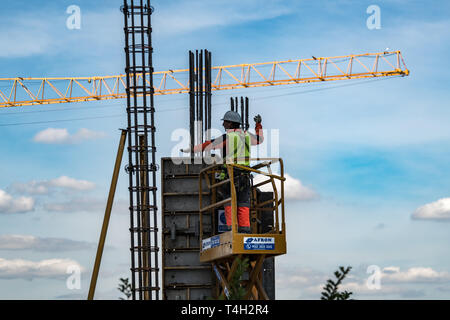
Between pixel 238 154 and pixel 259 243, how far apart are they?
6.31ft

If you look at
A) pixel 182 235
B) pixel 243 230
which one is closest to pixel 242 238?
pixel 243 230

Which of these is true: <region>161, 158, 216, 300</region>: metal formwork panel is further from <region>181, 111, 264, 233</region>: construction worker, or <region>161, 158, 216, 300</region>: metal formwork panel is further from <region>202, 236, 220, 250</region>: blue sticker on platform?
<region>181, 111, 264, 233</region>: construction worker

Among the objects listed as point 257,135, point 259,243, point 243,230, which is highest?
point 257,135

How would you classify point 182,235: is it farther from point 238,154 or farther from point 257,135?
point 257,135

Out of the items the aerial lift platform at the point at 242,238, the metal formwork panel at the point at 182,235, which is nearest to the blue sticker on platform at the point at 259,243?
the aerial lift platform at the point at 242,238

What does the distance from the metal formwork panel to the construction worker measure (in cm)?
201

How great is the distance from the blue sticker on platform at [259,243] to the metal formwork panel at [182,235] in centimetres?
250

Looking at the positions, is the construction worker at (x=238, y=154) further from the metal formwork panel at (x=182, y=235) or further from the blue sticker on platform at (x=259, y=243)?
the metal formwork panel at (x=182, y=235)

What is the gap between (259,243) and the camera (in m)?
16.5

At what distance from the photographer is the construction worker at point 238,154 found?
16766 millimetres
